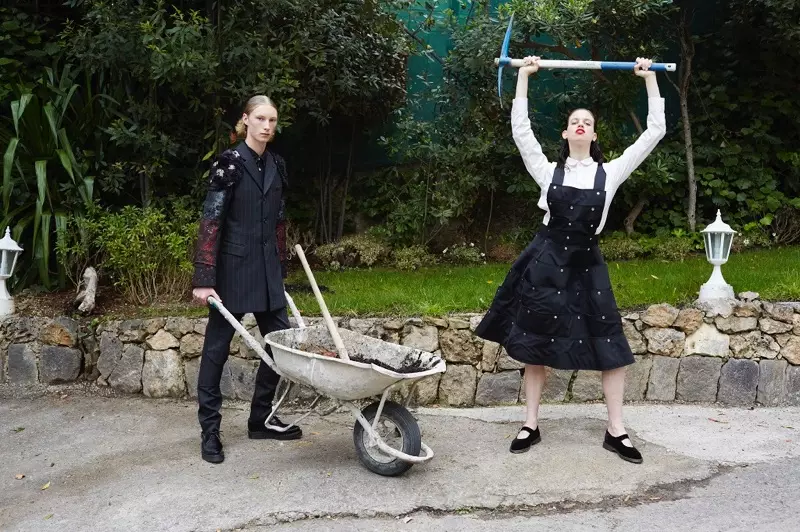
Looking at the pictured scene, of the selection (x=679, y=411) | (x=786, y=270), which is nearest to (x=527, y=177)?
(x=786, y=270)

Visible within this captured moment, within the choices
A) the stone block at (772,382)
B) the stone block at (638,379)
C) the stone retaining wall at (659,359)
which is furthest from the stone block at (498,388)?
the stone block at (772,382)

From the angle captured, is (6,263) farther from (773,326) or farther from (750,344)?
(773,326)

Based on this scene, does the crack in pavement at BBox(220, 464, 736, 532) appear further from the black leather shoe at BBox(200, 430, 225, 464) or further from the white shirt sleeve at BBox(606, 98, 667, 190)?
the white shirt sleeve at BBox(606, 98, 667, 190)

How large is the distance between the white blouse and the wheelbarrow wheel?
3.96ft

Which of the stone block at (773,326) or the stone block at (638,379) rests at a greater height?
the stone block at (773,326)

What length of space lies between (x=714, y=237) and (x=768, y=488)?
191 centimetres

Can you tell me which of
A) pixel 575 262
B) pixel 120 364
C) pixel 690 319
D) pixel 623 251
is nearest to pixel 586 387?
pixel 690 319

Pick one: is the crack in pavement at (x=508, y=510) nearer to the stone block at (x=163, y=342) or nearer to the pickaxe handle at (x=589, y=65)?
the pickaxe handle at (x=589, y=65)

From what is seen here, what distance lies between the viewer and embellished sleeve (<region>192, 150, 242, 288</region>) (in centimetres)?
409

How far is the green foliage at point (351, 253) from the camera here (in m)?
7.23

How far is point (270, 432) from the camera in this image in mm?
4586

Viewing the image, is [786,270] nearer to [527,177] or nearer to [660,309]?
[660,309]

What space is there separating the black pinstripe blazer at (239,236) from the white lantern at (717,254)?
9.16 feet

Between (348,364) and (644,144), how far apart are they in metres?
1.80
